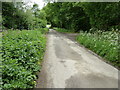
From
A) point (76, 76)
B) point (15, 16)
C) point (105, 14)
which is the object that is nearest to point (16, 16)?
point (15, 16)

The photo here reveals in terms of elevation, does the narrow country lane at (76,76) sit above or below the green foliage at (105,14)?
below

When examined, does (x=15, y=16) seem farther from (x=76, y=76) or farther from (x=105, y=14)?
(x=76, y=76)

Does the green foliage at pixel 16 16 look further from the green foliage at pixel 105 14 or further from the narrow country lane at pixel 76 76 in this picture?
the narrow country lane at pixel 76 76

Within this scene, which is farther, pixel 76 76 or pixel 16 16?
pixel 16 16

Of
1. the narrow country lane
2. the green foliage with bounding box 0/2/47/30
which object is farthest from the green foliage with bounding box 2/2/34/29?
the narrow country lane

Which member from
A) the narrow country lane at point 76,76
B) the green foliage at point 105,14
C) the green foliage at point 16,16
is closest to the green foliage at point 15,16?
the green foliage at point 16,16

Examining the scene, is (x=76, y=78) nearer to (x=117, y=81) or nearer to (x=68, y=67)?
(x=68, y=67)

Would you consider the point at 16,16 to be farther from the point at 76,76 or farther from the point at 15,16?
the point at 76,76

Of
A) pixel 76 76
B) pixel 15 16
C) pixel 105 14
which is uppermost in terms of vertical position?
pixel 15 16

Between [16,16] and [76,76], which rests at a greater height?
[16,16]

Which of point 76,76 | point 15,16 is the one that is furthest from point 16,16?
point 76,76

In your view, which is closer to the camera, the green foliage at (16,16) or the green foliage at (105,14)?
the green foliage at (105,14)

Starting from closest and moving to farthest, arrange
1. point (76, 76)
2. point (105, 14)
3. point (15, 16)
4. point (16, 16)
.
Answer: point (76, 76)
point (105, 14)
point (15, 16)
point (16, 16)

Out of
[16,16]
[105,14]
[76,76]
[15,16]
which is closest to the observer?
[76,76]
